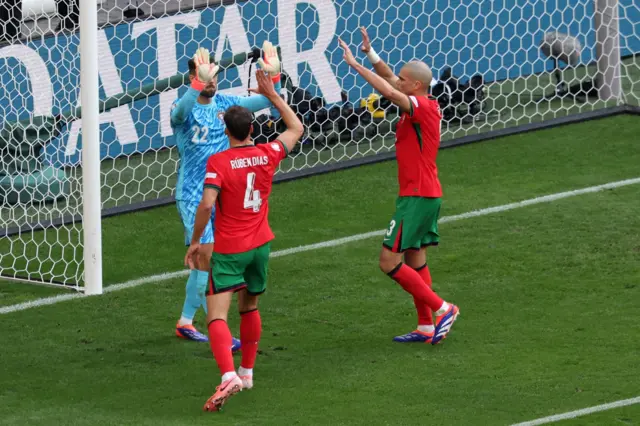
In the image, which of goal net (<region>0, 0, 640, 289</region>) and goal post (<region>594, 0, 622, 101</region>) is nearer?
goal net (<region>0, 0, 640, 289</region>)

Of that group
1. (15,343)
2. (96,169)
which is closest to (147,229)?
(96,169)

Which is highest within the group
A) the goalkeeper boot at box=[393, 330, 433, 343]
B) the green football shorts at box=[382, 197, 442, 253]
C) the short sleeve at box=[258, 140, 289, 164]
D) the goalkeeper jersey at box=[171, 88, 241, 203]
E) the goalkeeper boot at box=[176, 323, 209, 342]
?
the short sleeve at box=[258, 140, 289, 164]

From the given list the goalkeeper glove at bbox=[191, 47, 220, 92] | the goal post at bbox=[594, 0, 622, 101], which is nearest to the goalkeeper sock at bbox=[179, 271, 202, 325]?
the goalkeeper glove at bbox=[191, 47, 220, 92]

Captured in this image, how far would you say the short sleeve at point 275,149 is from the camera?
7516 millimetres

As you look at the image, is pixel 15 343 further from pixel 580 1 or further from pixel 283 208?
pixel 580 1

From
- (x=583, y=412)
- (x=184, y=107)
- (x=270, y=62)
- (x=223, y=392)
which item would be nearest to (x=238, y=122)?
(x=270, y=62)

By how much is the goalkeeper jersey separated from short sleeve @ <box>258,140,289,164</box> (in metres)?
1.08

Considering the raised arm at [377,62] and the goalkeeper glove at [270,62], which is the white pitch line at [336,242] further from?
the goalkeeper glove at [270,62]

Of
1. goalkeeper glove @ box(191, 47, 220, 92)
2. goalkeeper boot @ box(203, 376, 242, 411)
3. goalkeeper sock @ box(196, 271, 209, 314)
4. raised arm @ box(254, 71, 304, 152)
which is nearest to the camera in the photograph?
goalkeeper boot @ box(203, 376, 242, 411)

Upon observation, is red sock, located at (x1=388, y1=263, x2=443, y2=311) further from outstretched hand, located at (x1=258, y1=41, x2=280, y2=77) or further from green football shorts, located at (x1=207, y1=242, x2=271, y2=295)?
outstretched hand, located at (x1=258, y1=41, x2=280, y2=77)

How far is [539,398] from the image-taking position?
23.9ft

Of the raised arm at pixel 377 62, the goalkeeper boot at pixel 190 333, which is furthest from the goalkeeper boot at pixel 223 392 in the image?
the raised arm at pixel 377 62

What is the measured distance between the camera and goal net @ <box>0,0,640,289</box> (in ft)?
36.9

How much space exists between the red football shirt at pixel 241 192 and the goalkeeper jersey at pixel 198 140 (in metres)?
1.12
